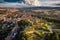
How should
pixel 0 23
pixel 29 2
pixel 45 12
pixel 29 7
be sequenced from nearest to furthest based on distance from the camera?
pixel 0 23 < pixel 45 12 < pixel 29 7 < pixel 29 2

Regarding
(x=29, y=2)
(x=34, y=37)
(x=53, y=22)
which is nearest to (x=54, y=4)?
(x=29, y=2)

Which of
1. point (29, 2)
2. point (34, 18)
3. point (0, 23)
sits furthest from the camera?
point (29, 2)

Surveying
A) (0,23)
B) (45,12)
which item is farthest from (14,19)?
(45,12)

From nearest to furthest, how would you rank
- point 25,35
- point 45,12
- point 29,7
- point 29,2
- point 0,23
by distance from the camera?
point 25,35 < point 0,23 < point 45,12 < point 29,7 < point 29,2

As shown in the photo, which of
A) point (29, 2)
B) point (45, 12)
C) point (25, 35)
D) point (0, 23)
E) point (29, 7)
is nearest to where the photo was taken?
point (25, 35)

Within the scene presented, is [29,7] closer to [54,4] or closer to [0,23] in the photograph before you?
[54,4]

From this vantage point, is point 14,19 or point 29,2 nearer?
point 14,19

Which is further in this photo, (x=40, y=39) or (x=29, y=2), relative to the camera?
(x=29, y=2)

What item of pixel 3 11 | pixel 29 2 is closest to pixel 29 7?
pixel 29 2

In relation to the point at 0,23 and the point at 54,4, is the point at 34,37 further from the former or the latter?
the point at 54,4

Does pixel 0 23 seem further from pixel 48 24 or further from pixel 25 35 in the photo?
pixel 48 24
